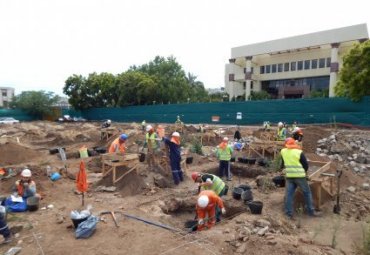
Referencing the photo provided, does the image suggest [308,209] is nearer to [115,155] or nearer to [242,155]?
[115,155]

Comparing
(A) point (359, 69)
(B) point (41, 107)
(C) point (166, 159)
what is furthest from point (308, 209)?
(B) point (41, 107)

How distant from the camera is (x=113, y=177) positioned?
7961 mm

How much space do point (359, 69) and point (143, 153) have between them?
13.0 meters

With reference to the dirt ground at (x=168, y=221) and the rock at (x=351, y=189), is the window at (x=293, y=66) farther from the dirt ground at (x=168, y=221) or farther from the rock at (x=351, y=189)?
the rock at (x=351, y=189)

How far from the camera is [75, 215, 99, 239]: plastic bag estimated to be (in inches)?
193

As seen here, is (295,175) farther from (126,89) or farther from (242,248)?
(126,89)

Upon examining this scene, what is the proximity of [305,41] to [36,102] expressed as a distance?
3229 centimetres

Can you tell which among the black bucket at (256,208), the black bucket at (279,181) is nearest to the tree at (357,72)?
the black bucket at (279,181)

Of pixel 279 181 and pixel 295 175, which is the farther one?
pixel 279 181

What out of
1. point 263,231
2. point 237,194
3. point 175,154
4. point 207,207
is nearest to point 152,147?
point 175,154

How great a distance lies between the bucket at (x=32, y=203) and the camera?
6313 mm

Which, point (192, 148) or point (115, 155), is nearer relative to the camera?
point (115, 155)

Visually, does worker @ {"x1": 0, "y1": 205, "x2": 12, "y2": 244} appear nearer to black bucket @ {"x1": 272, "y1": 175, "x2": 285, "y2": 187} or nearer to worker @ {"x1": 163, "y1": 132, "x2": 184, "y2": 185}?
worker @ {"x1": 163, "y1": 132, "x2": 184, "y2": 185}

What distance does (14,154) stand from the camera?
1238cm
